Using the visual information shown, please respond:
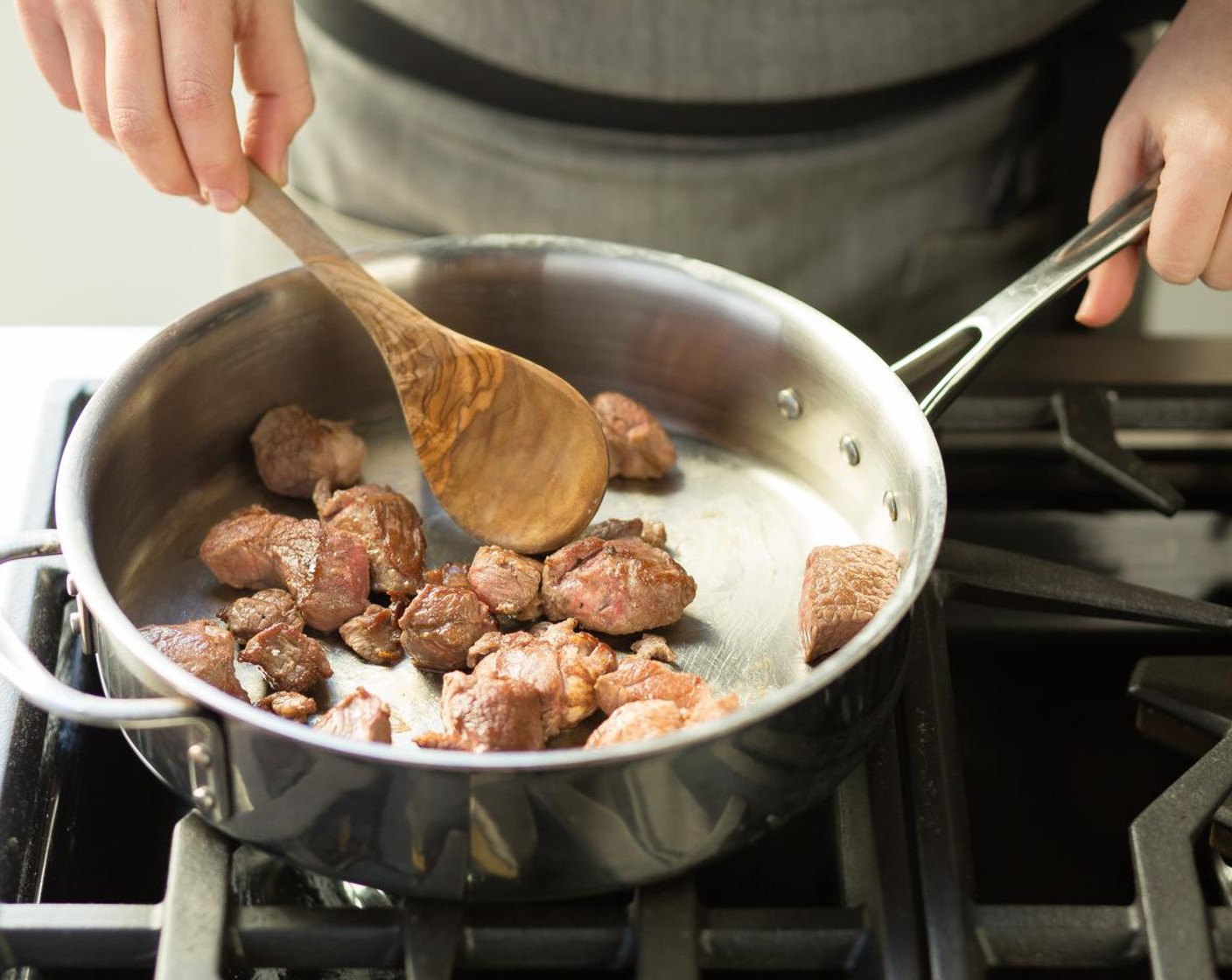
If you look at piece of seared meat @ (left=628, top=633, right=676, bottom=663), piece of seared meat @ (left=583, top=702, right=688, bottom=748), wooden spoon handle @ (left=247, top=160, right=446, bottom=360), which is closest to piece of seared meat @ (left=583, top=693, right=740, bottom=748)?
piece of seared meat @ (left=583, top=702, right=688, bottom=748)

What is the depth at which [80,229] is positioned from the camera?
288 cm

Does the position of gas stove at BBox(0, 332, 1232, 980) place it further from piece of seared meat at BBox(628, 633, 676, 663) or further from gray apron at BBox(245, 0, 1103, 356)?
gray apron at BBox(245, 0, 1103, 356)

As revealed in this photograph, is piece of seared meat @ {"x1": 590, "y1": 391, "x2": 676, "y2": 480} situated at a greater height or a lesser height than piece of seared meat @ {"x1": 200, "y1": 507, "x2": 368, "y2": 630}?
greater

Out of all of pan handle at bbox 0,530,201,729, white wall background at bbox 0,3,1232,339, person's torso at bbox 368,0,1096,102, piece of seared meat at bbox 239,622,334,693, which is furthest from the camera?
white wall background at bbox 0,3,1232,339

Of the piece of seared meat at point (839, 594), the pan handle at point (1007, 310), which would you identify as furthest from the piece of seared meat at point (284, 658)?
the pan handle at point (1007, 310)

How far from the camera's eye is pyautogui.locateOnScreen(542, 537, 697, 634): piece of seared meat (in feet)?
3.31

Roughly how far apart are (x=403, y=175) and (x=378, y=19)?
16 cm

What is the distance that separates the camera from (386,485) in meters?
1.17

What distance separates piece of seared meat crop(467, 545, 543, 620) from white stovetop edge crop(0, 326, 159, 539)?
1.11ft

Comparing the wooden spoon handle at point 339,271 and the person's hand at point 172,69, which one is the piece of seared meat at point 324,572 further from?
the person's hand at point 172,69

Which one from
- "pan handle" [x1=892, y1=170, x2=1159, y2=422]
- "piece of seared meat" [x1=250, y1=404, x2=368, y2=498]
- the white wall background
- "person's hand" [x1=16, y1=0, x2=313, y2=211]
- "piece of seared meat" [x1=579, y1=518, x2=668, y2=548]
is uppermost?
"person's hand" [x1=16, y1=0, x2=313, y2=211]

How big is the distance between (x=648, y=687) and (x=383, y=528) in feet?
0.89

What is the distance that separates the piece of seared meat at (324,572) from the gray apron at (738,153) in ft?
1.60

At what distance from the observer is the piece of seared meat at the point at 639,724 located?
0.86 metres
